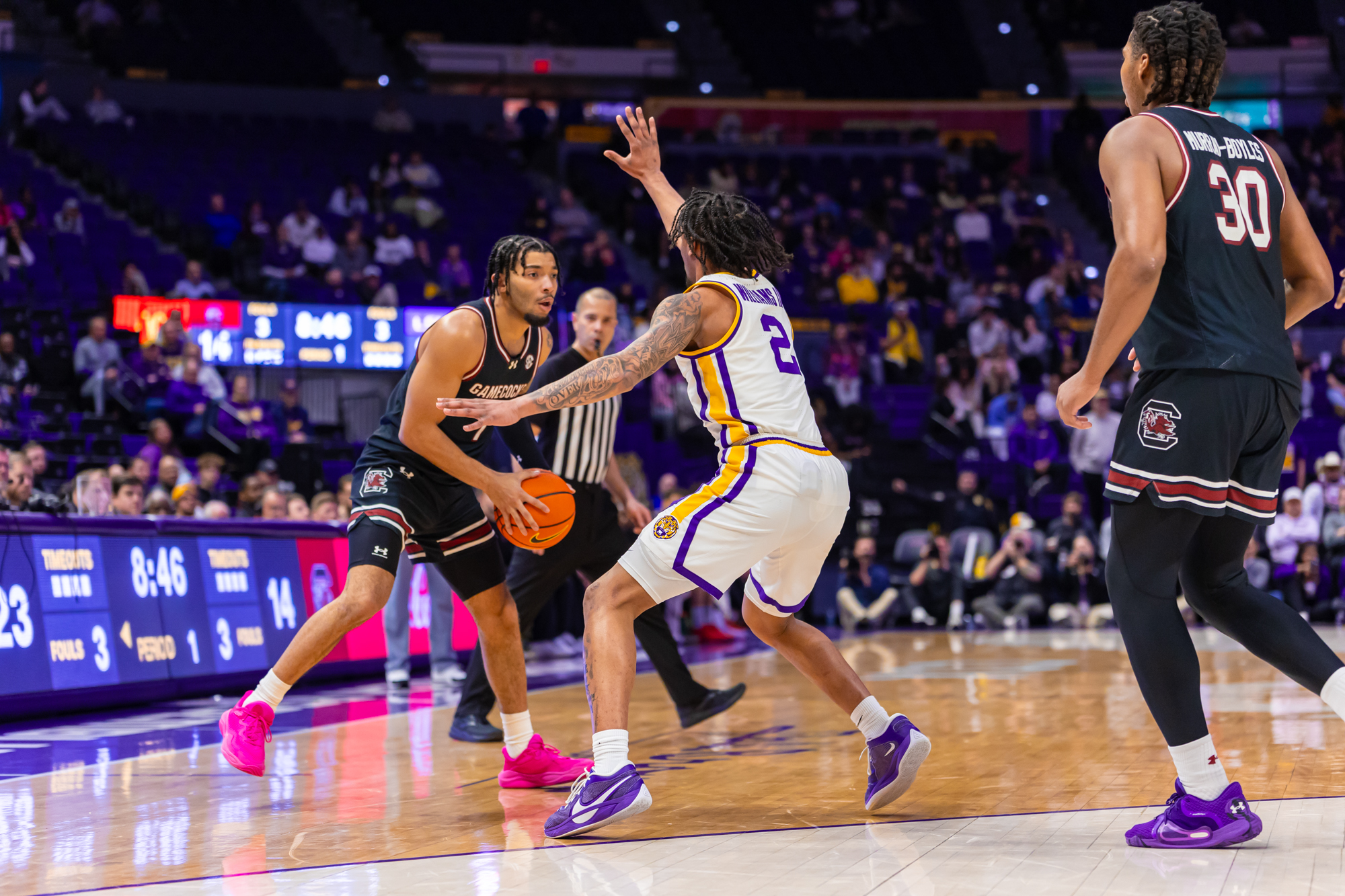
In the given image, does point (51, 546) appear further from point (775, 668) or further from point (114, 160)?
point (114, 160)

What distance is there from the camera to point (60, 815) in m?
4.13

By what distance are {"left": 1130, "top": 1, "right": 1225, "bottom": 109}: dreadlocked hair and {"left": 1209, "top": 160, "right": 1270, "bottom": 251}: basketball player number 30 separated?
9.3 inches

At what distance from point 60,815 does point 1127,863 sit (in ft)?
10.4

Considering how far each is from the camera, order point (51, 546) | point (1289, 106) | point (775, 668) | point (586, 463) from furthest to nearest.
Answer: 1. point (1289, 106)
2. point (775, 668)
3. point (51, 546)
4. point (586, 463)

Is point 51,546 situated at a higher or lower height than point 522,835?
higher

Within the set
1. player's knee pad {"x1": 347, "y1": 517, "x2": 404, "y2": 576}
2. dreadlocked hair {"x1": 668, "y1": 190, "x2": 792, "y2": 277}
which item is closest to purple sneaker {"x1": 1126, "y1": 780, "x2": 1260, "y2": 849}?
dreadlocked hair {"x1": 668, "y1": 190, "x2": 792, "y2": 277}

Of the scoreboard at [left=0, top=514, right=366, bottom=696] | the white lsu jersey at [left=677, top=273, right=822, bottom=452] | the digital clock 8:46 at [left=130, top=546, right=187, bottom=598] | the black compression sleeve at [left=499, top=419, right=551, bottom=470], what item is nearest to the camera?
the white lsu jersey at [left=677, top=273, right=822, bottom=452]

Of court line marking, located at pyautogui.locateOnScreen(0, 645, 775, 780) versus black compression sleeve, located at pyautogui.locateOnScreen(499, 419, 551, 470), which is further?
black compression sleeve, located at pyautogui.locateOnScreen(499, 419, 551, 470)

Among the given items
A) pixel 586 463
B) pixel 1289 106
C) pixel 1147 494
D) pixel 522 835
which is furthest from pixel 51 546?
pixel 1289 106

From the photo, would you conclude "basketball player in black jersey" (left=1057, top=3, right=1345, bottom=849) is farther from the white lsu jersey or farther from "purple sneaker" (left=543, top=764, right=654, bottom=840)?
"purple sneaker" (left=543, top=764, right=654, bottom=840)

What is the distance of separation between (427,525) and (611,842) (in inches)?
58.3

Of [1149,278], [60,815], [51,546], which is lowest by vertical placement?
[60,815]

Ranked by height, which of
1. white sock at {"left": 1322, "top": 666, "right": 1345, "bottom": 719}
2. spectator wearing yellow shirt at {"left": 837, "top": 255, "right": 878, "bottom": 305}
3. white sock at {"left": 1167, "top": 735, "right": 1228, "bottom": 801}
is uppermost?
spectator wearing yellow shirt at {"left": 837, "top": 255, "right": 878, "bottom": 305}

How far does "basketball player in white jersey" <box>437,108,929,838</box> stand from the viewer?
367 centimetres
